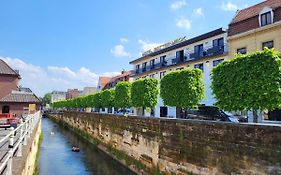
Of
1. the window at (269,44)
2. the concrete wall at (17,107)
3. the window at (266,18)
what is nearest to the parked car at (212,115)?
the window at (269,44)

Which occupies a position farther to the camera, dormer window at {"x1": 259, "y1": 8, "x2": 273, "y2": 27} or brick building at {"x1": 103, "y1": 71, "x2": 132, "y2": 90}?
brick building at {"x1": 103, "y1": 71, "x2": 132, "y2": 90}

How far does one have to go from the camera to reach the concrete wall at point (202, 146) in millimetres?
8734

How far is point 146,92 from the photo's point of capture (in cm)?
2347

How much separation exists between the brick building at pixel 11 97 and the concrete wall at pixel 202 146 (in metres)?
27.7

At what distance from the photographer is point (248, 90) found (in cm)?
1191

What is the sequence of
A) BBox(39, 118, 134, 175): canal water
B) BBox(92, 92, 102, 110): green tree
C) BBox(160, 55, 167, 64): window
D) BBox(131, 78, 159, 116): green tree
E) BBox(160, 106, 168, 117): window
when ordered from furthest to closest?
1. BBox(160, 55, 167, 64): window
2. BBox(92, 92, 102, 110): green tree
3. BBox(160, 106, 168, 117): window
4. BBox(131, 78, 159, 116): green tree
5. BBox(39, 118, 134, 175): canal water

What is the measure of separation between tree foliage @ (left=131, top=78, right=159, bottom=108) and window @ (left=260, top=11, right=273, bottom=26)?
13844 mm

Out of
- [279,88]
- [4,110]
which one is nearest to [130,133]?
[279,88]

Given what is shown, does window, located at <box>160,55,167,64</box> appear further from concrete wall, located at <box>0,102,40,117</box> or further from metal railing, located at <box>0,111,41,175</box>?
metal railing, located at <box>0,111,41,175</box>

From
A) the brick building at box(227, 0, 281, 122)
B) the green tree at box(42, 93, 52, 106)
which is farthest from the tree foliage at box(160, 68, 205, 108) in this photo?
the green tree at box(42, 93, 52, 106)

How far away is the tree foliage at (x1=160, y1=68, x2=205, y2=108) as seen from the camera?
17.7m

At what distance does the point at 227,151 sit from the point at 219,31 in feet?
86.1

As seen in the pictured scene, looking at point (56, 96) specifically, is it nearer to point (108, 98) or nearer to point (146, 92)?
point (108, 98)

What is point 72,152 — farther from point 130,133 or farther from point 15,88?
point 15,88
